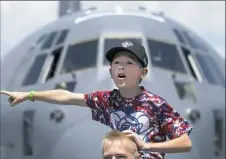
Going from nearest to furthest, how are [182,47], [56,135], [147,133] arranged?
[147,133] < [56,135] < [182,47]

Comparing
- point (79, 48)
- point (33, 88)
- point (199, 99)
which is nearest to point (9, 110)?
point (33, 88)

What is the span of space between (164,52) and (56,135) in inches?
112

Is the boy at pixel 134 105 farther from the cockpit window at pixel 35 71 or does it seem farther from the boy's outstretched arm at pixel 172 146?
the cockpit window at pixel 35 71

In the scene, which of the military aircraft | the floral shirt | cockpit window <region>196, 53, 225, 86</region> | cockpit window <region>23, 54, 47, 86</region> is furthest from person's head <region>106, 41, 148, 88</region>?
cockpit window <region>196, 53, 225, 86</region>

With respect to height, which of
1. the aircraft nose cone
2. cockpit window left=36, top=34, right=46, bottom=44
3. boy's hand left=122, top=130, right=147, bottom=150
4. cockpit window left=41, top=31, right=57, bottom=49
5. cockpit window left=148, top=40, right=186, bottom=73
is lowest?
boy's hand left=122, top=130, right=147, bottom=150

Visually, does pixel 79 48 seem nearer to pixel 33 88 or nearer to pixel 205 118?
pixel 33 88

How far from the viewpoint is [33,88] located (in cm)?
954

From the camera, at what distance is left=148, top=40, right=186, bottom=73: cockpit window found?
30.3 ft

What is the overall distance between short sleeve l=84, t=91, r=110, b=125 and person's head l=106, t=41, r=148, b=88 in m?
0.34

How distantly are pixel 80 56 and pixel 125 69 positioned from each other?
6343mm

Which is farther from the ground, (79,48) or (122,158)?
(79,48)

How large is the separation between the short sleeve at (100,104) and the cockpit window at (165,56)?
17.8ft

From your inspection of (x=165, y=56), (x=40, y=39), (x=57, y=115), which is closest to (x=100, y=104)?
(x=57, y=115)

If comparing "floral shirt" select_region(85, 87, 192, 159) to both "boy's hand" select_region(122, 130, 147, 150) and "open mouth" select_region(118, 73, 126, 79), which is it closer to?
"open mouth" select_region(118, 73, 126, 79)
